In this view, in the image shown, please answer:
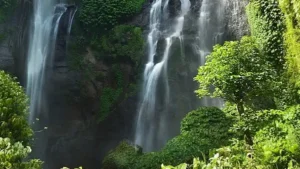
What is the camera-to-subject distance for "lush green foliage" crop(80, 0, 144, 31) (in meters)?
19.6

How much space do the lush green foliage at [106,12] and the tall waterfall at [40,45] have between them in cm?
111

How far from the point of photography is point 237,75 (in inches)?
384

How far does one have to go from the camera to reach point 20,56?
1864cm

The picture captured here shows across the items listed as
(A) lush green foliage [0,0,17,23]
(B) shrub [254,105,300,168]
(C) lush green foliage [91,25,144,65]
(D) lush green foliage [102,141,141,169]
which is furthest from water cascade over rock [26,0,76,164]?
(B) shrub [254,105,300,168]

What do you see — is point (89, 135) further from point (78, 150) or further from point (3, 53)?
point (3, 53)

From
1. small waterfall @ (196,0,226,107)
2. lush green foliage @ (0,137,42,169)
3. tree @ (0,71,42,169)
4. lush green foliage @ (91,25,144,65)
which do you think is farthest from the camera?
lush green foliage @ (91,25,144,65)

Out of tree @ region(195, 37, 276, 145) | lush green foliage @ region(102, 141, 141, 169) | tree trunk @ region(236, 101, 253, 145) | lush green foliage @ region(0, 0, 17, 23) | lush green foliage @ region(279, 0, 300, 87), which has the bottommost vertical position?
lush green foliage @ region(102, 141, 141, 169)

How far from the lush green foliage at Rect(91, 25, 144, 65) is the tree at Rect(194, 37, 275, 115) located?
28.4ft

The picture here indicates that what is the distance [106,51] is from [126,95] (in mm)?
2927

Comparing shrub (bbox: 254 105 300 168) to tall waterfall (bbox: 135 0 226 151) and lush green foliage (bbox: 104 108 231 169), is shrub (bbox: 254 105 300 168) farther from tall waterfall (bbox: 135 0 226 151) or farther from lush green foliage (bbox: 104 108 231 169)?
tall waterfall (bbox: 135 0 226 151)

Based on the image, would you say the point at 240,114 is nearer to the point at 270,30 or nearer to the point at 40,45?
the point at 270,30

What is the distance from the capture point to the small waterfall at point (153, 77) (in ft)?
55.4

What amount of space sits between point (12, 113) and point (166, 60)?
37.2ft

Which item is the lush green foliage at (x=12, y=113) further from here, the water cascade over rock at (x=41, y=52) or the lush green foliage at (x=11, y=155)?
the water cascade over rock at (x=41, y=52)
